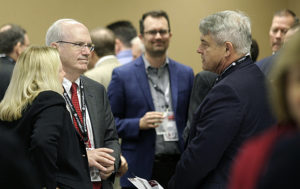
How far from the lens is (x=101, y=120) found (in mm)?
3086

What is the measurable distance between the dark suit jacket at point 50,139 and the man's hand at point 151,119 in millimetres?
1157

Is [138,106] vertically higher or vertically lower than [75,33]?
lower

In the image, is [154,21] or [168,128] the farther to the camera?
[154,21]

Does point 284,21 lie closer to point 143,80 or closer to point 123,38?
point 143,80

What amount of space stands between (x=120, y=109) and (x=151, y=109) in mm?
270

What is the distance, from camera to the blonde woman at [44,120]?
7.99 ft

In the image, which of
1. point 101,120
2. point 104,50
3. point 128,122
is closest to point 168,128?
point 128,122

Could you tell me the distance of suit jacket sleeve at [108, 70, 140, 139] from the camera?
3850 millimetres

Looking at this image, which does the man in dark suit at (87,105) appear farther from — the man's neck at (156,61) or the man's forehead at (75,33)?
the man's neck at (156,61)

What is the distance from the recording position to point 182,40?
7547mm

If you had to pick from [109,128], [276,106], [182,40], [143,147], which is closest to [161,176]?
[143,147]

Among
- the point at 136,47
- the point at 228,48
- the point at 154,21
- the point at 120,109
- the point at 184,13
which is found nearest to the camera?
the point at 228,48

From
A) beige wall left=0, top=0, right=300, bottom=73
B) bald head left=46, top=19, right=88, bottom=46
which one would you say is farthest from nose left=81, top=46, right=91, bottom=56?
beige wall left=0, top=0, right=300, bottom=73

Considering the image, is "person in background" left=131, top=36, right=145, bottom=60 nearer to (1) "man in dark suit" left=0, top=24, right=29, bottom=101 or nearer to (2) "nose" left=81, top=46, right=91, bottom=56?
(1) "man in dark suit" left=0, top=24, right=29, bottom=101
